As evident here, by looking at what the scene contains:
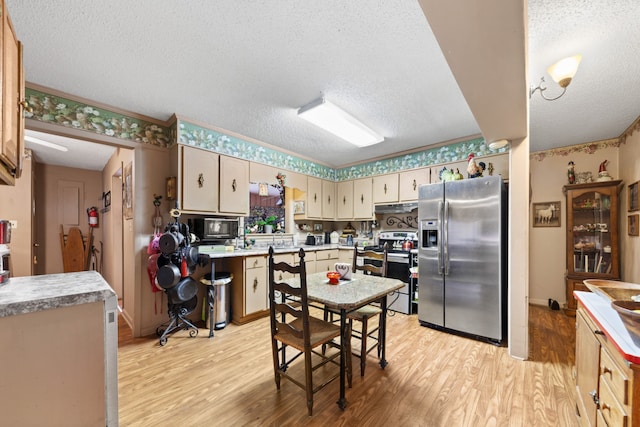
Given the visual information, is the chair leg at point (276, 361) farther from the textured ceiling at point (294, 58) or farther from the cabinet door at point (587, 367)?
the textured ceiling at point (294, 58)

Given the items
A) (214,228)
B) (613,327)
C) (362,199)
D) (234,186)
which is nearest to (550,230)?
(362,199)

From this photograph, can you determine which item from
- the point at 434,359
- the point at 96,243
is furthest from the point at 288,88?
the point at 96,243

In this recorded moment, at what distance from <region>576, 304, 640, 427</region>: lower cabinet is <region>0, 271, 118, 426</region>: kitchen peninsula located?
2.17 meters

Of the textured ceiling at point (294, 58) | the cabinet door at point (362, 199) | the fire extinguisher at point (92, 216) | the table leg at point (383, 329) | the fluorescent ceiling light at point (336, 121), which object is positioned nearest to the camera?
the textured ceiling at point (294, 58)

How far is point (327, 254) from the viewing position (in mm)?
4484

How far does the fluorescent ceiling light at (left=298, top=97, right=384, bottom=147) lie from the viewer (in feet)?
8.46

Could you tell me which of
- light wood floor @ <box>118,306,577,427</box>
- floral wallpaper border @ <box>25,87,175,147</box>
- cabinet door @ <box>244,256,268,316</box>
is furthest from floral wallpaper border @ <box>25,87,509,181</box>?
light wood floor @ <box>118,306,577,427</box>

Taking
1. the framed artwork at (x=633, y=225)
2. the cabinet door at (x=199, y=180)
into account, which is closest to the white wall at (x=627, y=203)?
the framed artwork at (x=633, y=225)

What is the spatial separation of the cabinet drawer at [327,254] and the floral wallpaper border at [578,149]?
11.5 ft

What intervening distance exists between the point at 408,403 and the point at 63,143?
498 cm

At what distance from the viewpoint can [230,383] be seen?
205 centimetres

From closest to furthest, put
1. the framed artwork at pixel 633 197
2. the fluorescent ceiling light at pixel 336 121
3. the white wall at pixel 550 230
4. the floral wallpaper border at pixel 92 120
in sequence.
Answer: the floral wallpaper border at pixel 92 120 < the fluorescent ceiling light at pixel 336 121 < the framed artwork at pixel 633 197 < the white wall at pixel 550 230

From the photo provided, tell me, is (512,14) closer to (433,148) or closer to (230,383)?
(230,383)

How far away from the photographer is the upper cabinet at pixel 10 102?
3.64 ft
